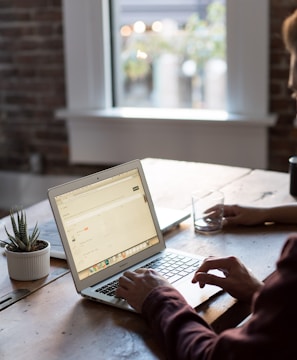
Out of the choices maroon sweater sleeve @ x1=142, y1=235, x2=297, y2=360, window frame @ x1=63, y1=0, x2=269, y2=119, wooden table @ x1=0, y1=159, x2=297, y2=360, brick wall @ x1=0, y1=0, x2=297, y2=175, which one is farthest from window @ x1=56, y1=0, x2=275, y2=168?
maroon sweater sleeve @ x1=142, y1=235, x2=297, y2=360

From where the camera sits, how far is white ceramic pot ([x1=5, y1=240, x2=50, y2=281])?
172 centimetres

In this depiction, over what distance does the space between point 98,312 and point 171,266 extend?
0.29 meters

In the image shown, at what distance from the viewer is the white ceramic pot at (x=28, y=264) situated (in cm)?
172

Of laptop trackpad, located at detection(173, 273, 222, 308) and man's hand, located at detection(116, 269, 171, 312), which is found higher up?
man's hand, located at detection(116, 269, 171, 312)

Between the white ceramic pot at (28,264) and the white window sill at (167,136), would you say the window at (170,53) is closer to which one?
the white window sill at (167,136)

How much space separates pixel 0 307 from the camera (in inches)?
62.8

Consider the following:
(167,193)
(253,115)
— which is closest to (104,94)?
(253,115)

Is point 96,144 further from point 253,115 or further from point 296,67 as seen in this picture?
point 296,67

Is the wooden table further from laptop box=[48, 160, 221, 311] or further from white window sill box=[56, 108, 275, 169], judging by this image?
white window sill box=[56, 108, 275, 169]

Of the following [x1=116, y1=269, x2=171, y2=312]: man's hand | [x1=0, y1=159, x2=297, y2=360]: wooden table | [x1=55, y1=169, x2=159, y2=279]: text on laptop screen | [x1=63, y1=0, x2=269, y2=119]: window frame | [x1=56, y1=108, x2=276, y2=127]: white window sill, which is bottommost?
[x1=0, y1=159, x2=297, y2=360]: wooden table

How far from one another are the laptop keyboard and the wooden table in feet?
0.28

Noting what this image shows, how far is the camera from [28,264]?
1.73 metres

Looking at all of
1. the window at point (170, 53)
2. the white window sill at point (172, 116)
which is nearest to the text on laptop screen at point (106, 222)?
the white window sill at point (172, 116)

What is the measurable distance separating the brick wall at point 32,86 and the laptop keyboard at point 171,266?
7.81ft
